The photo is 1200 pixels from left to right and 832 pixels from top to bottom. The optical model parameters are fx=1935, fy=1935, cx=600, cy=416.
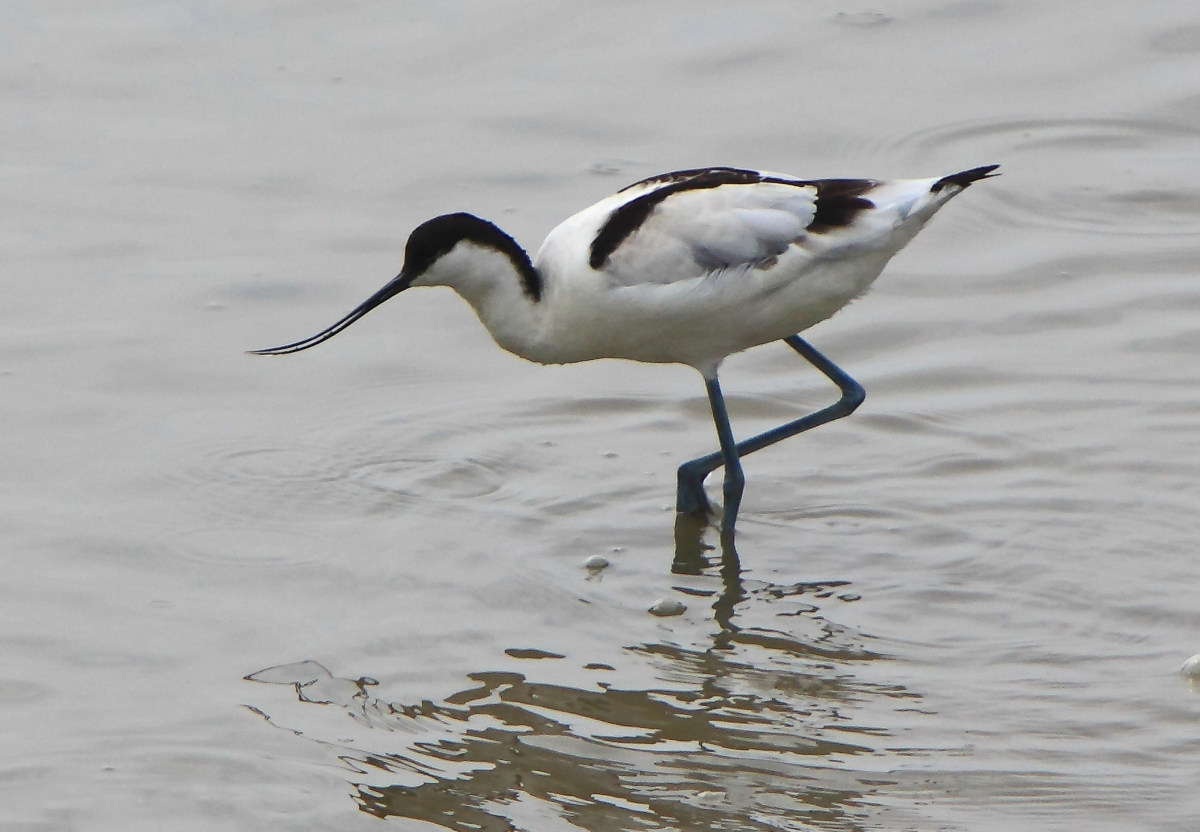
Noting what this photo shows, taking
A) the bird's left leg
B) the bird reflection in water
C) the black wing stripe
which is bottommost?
the bird reflection in water

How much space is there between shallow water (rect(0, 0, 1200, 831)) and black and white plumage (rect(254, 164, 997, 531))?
22.3 inches

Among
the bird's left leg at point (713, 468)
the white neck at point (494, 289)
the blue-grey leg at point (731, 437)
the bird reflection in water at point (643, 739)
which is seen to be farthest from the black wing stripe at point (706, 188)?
the bird reflection in water at point (643, 739)

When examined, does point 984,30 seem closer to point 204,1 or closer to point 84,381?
point 204,1

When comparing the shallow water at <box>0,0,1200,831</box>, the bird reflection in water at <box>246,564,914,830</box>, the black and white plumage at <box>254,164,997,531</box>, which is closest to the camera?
the bird reflection in water at <box>246,564,914,830</box>

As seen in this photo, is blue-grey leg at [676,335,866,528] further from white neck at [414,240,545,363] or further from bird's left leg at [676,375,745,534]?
white neck at [414,240,545,363]

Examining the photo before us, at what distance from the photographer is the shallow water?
441 centimetres

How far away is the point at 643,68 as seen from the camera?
8.92m

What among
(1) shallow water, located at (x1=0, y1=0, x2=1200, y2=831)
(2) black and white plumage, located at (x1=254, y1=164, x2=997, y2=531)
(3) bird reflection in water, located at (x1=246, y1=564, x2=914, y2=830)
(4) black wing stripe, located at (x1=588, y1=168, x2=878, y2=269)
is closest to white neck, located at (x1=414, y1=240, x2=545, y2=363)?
(2) black and white plumage, located at (x1=254, y1=164, x2=997, y2=531)

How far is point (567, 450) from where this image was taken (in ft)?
20.1

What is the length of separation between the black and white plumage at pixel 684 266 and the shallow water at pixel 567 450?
1.86 ft

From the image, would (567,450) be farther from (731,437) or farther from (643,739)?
(643,739)

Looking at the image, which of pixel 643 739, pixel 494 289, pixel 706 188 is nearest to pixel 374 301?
pixel 494 289

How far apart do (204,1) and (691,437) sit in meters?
4.54

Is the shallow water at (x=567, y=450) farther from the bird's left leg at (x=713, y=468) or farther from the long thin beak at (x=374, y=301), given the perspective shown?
the long thin beak at (x=374, y=301)
